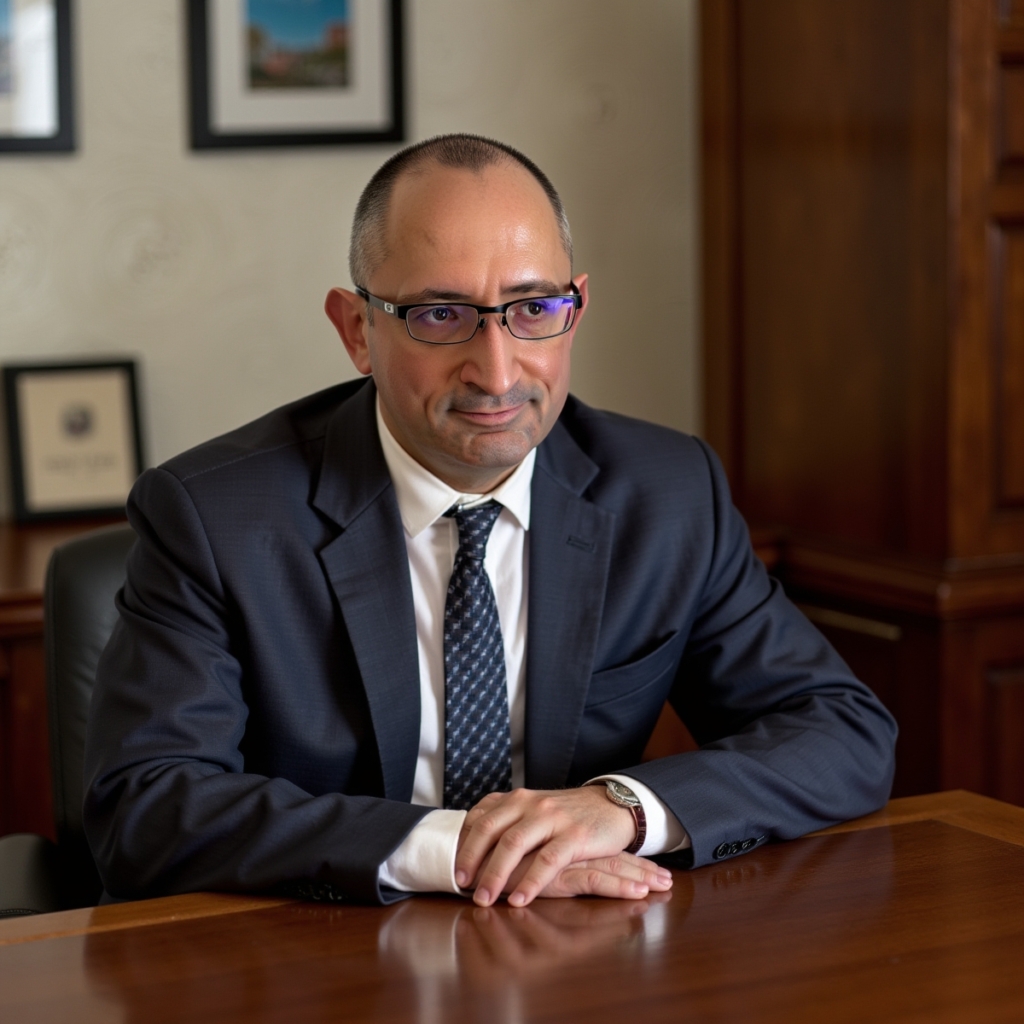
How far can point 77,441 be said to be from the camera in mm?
3166

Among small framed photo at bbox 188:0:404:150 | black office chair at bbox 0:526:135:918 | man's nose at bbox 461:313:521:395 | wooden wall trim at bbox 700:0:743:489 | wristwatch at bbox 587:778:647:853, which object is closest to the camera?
wristwatch at bbox 587:778:647:853

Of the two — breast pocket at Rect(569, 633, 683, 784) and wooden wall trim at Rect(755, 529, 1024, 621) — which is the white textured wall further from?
breast pocket at Rect(569, 633, 683, 784)

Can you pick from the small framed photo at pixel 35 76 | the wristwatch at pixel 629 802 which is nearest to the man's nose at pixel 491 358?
the wristwatch at pixel 629 802

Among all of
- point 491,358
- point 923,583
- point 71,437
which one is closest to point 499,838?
point 491,358

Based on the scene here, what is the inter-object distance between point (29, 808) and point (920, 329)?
1.93 meters

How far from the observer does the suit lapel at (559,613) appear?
1905 millimetres

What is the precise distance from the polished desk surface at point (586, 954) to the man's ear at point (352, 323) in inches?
31.0

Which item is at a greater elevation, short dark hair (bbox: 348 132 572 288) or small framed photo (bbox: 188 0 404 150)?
small framed photo (bbox: 188 0 404 150)

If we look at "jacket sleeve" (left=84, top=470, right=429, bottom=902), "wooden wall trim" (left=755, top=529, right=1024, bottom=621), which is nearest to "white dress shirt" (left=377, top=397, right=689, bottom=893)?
"jacket sleeve" (left=84, top=470, right=429, bottom=902)

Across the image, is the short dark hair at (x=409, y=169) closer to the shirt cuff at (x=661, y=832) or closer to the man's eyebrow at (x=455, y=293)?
the man's eyebrow at (x=455, y=293)

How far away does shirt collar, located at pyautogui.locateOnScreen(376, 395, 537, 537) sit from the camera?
194cm

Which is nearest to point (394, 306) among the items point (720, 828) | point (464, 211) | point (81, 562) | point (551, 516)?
point (464, 211)

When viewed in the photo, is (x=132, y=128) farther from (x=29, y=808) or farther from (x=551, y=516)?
(x=551, y=516)

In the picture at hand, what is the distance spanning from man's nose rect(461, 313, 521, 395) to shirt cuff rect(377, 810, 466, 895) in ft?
1.87
